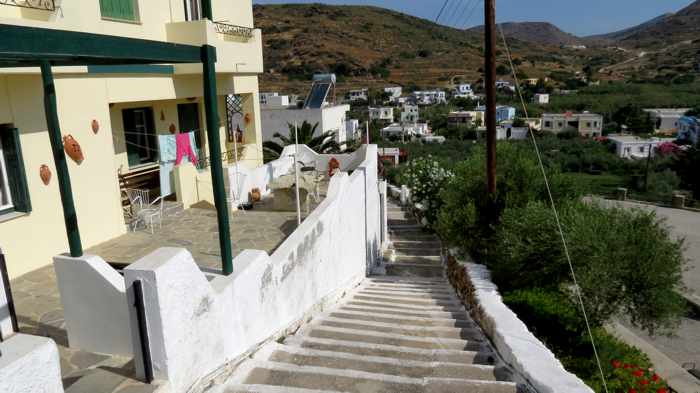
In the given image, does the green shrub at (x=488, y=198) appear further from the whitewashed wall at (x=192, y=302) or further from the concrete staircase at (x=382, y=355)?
the whitewashed wall at (x=192, y=302)

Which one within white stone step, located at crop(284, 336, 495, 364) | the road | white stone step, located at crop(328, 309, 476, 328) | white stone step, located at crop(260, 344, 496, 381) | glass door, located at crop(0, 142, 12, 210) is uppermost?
glass door, located at crop(0, 142, 12, 210)

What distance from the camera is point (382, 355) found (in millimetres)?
5836

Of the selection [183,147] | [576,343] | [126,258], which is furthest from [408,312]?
[183,147]

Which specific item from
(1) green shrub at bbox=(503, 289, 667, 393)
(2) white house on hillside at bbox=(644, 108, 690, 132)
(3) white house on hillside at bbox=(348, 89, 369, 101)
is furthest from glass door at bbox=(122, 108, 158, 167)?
(2) white house on hillside at bbox=(644, 108, 690, 132)

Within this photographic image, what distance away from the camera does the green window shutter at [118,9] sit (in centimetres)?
984

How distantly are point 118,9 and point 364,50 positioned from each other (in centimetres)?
11450

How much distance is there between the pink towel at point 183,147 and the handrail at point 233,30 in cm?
280

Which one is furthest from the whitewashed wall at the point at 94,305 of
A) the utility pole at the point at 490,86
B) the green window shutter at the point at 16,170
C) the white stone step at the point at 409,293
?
the utility pole at the point at 490,86

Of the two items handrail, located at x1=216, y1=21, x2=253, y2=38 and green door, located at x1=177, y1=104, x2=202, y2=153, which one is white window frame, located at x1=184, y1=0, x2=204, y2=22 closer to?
handrail, located at x1=216, y1=21, x2=253, y2=38

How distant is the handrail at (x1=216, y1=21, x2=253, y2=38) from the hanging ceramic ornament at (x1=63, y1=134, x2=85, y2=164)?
17.0 feet

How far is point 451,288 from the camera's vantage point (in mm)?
11938

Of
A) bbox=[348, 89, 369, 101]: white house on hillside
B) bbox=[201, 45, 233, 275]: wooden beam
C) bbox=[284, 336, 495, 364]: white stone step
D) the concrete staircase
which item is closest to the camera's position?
the concrete staircase

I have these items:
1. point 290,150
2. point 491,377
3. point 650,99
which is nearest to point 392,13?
point 650,99

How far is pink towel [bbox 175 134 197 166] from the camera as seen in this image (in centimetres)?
1204
